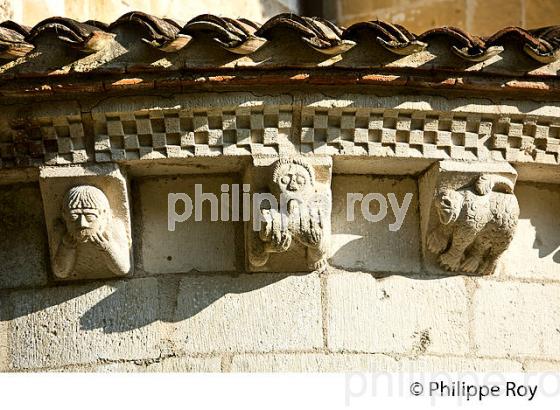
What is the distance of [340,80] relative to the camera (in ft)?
16.9

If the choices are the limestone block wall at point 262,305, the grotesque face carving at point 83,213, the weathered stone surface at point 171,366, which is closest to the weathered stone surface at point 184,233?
the limestone block wall at point 262,305

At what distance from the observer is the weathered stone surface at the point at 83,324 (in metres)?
5.30

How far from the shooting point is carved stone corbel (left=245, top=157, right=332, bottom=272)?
5.16 metres

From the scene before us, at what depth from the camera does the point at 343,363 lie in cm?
525

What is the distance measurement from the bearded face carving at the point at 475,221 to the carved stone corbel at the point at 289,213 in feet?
1.53

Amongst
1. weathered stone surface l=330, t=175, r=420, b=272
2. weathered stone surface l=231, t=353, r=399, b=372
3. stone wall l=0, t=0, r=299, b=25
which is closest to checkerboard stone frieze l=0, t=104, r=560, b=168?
weathered stone surface l=330, t=175, r=420, b=272

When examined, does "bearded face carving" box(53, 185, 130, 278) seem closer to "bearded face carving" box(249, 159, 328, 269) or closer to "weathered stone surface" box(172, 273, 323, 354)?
"weathered stone surface" box(172, 273, 323, 354)

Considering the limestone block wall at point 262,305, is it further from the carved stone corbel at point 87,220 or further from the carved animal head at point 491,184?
the carved animal head at point 491,184

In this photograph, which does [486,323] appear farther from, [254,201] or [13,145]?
[13,145]

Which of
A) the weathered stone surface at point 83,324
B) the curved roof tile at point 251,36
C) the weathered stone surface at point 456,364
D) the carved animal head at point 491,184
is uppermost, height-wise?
the curved roof tile at point 251,36

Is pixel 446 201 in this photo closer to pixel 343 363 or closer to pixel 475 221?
pixel 475 221

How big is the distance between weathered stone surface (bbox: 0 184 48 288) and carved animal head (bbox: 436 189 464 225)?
1622 millimetres

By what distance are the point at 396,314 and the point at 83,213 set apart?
1.31m

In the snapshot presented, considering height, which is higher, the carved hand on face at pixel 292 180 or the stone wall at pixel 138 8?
the stone wall at pixel 138 8
